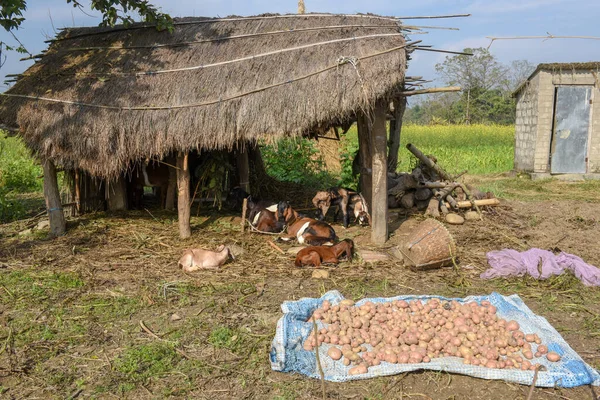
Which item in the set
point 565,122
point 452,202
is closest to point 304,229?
point 452,202

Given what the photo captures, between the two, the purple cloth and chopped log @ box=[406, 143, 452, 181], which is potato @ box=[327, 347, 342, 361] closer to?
the purple cloth

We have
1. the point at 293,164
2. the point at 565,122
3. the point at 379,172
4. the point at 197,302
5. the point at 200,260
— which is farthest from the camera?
the point at 565,122

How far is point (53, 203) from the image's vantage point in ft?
26.9

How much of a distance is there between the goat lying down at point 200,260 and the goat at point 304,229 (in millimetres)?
1336

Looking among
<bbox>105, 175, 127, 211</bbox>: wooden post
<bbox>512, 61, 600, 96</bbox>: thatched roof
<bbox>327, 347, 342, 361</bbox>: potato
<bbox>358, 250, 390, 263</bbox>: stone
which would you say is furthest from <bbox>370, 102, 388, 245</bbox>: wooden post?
<bbox>512, 61, 600, 96</bbox>: thatched roof

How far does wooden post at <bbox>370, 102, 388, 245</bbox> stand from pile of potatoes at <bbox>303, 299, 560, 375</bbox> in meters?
2.53

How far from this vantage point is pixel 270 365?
4.36 metres

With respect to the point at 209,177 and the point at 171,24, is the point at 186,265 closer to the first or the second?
the point at 209,177

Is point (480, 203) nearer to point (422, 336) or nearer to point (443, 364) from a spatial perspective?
point (422, 336)

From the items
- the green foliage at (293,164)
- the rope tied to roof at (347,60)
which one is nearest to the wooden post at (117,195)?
the green foliage at (293,164)

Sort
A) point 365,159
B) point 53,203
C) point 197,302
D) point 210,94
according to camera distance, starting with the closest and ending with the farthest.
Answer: point 197,302, point 210,94, point 53,203, point 365,159

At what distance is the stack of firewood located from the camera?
29.6ft

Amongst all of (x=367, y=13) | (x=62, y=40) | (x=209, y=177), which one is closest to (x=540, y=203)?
(x=367, y=13)

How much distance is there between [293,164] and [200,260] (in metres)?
6.35
